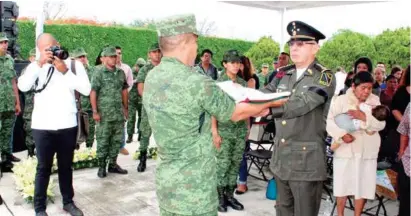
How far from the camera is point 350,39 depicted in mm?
17484

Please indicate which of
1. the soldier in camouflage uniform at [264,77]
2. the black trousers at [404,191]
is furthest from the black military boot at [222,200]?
the soldier in camouflage uniform at [264,77]

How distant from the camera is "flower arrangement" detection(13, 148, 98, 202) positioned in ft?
15.6

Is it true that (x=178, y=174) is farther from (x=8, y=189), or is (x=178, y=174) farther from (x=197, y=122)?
(x=8, y=189)

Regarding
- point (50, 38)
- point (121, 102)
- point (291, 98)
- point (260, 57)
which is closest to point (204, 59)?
point (121, 102)

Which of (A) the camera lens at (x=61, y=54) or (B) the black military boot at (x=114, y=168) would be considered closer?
(A) the camera lens at (x=61, y=54)

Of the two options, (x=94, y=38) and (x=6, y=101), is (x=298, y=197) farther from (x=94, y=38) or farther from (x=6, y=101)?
(x=94, y=38)

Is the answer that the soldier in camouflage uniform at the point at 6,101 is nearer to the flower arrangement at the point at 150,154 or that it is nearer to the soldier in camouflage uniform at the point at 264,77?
the flower arrangement at the point at 150,154

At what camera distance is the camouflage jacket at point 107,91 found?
5785 millimetres

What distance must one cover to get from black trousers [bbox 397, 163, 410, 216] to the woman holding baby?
550 mm

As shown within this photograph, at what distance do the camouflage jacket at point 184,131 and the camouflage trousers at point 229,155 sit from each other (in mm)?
2172

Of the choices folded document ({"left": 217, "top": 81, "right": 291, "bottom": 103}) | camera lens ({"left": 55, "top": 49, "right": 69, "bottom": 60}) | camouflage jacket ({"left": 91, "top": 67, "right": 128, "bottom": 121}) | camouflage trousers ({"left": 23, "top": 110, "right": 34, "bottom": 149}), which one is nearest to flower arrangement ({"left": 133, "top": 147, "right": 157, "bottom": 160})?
camouflage jacket ({"left": 91, "top": 67, "right": 128, "bottom": 121})

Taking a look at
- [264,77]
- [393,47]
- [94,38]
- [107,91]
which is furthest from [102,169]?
[393,47]

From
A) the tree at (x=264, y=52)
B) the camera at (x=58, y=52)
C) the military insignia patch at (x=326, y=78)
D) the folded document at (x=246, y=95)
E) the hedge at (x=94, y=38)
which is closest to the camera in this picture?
the folded document at (x=246, y=95)

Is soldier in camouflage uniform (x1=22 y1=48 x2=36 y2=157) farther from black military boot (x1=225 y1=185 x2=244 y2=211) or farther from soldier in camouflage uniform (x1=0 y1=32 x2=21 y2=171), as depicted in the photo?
black military boot (x1=225 y1=185 x2=244 y2=211)
